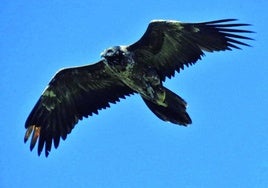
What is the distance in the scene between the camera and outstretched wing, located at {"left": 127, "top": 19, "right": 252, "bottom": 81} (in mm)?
15398

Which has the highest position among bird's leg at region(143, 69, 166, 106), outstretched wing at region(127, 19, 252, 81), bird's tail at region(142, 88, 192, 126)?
outstretched wing at region(127, 19, 252, 81)

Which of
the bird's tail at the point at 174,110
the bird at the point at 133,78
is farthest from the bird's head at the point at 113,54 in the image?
the bird's tail at the point at 174,110

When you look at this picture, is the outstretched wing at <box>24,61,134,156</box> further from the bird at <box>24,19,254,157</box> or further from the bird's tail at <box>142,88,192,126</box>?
the bird's tail at <box>142,88,192,126</box>

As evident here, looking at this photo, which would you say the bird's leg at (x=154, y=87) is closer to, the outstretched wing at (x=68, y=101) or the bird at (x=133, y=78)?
the bird at (x=133, y=78)

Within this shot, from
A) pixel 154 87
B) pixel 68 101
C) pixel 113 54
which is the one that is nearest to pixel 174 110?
pixel 154 87

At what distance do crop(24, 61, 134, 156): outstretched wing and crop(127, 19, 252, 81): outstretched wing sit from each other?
1.07 m

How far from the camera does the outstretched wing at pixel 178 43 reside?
15.4 metres

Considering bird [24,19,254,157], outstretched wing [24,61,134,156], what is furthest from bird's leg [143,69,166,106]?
outstretched wing [24,61,134,156]

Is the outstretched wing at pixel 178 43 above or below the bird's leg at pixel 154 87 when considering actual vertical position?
above

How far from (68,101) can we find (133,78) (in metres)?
2.00

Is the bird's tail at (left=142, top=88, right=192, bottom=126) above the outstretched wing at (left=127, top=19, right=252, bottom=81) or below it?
below

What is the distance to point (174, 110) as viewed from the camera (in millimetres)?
15523

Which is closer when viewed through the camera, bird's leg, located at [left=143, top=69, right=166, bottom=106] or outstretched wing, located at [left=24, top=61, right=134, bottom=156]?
bird's leg, located at [left=143, top=69, right=166, bottom=106]

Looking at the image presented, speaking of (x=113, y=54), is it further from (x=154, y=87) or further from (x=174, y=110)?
(x=174, y=110)
